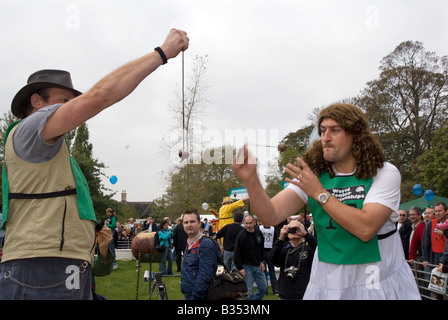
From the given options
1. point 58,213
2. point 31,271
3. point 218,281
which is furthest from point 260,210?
point 218,281

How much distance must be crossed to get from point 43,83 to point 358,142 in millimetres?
1993

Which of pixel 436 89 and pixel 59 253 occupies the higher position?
pixel 436 89

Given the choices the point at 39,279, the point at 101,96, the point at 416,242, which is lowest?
the point at 416,242

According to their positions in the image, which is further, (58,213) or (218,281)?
(218,281)

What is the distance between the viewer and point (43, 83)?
2.78 meters

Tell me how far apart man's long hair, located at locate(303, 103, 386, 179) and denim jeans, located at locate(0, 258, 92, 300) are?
1.63 metres

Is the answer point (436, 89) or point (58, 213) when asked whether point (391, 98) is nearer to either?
point (436, 89)

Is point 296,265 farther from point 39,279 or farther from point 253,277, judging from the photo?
point 39,279

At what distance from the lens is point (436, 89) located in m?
36.3

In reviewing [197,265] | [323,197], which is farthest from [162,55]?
[197,265]

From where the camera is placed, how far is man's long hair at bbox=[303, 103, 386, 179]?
2711 mm

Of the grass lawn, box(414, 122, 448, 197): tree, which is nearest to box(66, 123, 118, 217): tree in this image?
the grass lawn

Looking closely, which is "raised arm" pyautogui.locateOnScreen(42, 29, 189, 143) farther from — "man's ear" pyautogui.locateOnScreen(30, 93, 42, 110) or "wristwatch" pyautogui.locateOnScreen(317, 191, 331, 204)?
"wristwatch" pyautogui.locateOnScreen(317, 191, 331, 204)

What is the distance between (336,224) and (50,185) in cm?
164
